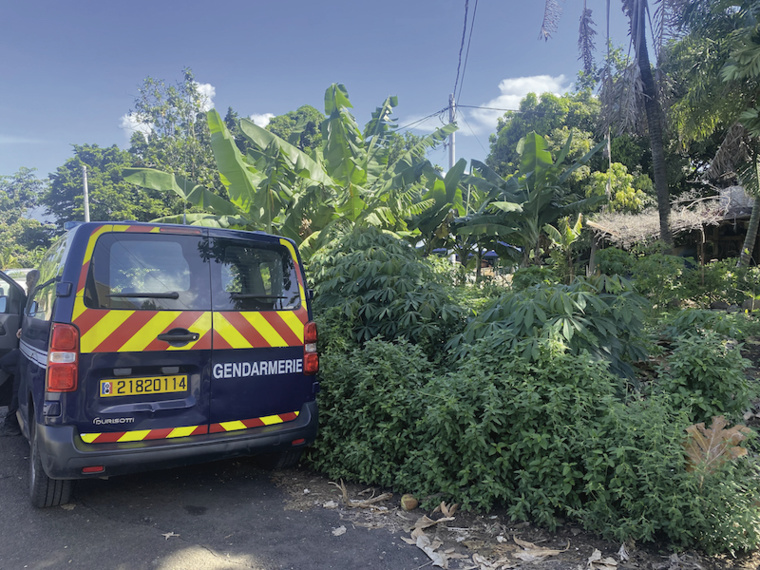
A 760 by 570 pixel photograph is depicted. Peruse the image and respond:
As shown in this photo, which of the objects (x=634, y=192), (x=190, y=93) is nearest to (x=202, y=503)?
(x=634, y=192)

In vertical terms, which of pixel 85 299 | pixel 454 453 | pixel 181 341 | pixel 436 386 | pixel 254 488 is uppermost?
pixel 85 299

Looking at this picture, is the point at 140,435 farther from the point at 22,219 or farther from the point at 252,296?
the point at 22,219

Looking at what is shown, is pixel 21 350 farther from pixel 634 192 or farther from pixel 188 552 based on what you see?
pixel 634 192

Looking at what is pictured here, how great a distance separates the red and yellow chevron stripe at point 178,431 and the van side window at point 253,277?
0.78 m

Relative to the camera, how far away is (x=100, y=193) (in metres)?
35.8

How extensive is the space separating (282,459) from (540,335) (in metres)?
2.27

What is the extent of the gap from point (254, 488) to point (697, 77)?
401 inches

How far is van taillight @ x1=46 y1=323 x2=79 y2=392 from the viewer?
118 inches

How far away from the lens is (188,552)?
299 cm

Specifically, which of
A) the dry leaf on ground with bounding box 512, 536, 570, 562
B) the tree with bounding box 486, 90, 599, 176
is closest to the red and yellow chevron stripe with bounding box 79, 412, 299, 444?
the dry leaf on ground with bounding box 512, 536, 570, 562

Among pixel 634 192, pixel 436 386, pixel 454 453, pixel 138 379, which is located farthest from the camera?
pixel 634 192

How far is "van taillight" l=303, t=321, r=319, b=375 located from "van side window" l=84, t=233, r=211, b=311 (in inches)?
30.5

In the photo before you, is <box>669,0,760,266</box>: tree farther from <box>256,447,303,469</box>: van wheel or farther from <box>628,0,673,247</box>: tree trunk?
<box>256,447,303,469</box>: van wheel

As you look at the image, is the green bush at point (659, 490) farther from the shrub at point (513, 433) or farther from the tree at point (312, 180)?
the tree at point (312, 180)
